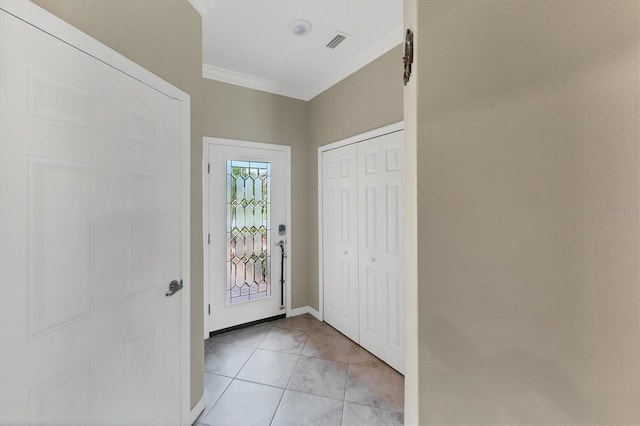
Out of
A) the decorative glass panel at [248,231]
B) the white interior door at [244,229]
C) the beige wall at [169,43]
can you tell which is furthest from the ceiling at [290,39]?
the decorative glass panel at [248,231]

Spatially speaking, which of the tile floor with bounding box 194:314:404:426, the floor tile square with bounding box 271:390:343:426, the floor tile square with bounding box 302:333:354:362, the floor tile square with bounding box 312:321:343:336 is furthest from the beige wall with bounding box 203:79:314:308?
the floor tile square with bounding box 271:390:343:426

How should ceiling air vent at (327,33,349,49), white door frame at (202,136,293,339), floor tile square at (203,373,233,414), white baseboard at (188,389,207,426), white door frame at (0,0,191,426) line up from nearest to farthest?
white door frame at (0,0,191,426) < white baseboard at (188,389,207,426) < floor tile square at (203,373,233,414) < ceiling air vent at (327,33,349,49) < white door frame at (202,136,293,339)

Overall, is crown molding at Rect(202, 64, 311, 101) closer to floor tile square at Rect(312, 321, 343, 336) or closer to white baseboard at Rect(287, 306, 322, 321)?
white baseboard at Rect(287, 306, 322, 321)

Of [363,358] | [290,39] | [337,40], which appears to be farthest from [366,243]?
[290,39]

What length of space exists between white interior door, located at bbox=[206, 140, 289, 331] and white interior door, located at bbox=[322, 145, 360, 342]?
0.50 metres

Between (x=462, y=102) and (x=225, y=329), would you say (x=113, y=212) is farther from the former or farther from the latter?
(x=225, y=329)

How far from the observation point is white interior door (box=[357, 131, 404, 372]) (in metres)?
2.13

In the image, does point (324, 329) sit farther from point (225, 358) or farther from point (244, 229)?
point (244, 229)

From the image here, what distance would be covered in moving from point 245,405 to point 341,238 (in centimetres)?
159

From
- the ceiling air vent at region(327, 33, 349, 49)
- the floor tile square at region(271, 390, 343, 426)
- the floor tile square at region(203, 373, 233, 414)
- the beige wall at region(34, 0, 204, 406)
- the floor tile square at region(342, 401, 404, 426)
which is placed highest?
the ceiling air vent at region(327, 33, 349, 49)

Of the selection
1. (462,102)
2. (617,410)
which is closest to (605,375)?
(617,410)

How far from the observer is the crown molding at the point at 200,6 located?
1619 mm

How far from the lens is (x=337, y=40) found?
2186 millimetres

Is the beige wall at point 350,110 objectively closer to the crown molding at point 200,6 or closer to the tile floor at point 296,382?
the tile floor at point 296,382
